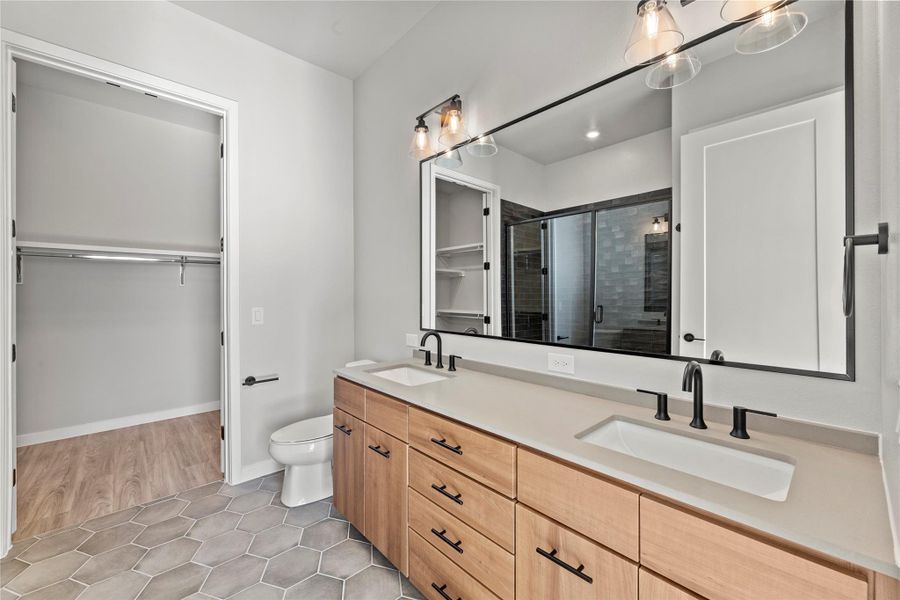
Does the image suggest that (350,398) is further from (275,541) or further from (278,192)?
(278,192)

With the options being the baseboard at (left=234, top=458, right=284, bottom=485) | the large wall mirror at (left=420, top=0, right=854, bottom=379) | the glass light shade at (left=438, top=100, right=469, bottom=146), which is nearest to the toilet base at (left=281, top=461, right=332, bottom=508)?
the baseboard at (left=234, top=458, right=284, bottom=485)

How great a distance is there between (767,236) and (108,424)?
473 cm

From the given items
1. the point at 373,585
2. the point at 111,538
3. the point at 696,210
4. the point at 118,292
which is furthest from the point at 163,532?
the point at 696,210

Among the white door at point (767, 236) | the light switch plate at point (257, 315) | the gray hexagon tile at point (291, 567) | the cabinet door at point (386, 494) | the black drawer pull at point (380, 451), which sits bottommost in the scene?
the gray hexagon tile at point (291, 567)

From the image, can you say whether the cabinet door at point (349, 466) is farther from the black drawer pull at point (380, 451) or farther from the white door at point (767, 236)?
the white door at point (767, 236)

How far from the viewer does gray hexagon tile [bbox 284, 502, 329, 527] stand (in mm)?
2043

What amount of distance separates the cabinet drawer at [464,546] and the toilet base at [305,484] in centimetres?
105

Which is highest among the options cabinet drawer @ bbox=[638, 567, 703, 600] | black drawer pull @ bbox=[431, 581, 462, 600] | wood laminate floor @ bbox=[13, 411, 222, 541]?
cabinet drawer @ bbox=[638, 567, 703, 600]

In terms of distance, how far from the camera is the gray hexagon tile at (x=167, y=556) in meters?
1.68

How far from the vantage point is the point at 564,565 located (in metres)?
0.96

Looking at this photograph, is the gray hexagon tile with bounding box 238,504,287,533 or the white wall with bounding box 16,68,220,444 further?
the white wall with bounding box 16,68,220,444

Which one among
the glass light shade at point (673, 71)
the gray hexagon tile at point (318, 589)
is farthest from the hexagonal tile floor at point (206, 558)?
the glass light shade at point (673, 71)

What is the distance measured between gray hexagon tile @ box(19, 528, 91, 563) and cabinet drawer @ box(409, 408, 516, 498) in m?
1.86

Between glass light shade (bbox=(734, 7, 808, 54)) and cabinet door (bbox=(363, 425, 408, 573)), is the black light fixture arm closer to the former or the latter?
glass light shade (bbox=(734, 7, 808, 54))
